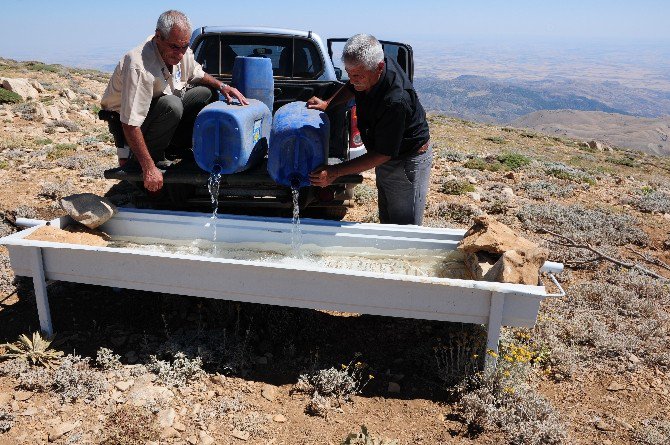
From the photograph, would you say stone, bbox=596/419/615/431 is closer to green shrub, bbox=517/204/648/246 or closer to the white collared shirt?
green shrub, bbox=517/204/648/246

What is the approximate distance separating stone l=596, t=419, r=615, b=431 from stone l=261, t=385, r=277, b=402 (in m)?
1.95

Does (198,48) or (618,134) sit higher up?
(198,48)

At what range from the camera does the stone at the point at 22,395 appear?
9.94ft

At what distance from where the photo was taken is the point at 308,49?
609 cm

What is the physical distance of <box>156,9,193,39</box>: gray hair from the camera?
3770 millimetres

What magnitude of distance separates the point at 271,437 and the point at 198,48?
4.71 metres

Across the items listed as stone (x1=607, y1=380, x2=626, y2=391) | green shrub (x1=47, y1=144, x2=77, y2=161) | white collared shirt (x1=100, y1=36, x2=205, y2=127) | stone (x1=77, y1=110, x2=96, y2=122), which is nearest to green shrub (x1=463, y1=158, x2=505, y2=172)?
stone (x1=607, y1=380, x2=626, y2=391)

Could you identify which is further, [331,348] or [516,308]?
[331,348]

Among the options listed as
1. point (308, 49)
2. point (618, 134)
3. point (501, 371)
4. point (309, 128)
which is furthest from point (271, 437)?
point (618, 134)

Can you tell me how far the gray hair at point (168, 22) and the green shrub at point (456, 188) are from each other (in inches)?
197

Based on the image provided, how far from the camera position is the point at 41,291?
3441mm

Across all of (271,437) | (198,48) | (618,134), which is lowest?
(618,134)

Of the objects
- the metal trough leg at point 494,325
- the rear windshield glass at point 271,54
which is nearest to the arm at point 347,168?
the metal trough leg at point 494,325

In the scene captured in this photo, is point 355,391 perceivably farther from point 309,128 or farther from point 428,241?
point 309,128
